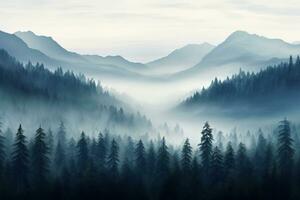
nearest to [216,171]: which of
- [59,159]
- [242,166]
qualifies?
[242,166]

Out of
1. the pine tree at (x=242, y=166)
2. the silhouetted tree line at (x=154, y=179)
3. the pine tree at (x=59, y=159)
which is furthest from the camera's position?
the pine tree at (x=59, y=159)

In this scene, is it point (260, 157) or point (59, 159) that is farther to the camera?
point (59, 159)

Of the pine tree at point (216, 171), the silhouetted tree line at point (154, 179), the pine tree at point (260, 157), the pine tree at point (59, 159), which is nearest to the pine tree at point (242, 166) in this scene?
the silhouetted tree line at point (154, 179)

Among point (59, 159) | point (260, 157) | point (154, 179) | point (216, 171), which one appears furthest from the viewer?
point (59, 159)

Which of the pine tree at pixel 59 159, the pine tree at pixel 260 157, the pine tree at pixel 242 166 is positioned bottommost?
the pine tree at pixel 59 159

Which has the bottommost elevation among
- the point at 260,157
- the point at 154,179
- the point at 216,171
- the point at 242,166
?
the point at 154,179

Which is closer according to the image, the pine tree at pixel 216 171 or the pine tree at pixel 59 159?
the pine tree at pixel 216 171

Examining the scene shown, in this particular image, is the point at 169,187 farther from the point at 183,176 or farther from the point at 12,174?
the point at 12,174

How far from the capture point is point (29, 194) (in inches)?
3792

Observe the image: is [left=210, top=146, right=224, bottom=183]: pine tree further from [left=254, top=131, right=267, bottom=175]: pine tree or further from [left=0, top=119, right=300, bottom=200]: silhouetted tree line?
[left=254, top=131, right=267, bottom=175]: pine tree

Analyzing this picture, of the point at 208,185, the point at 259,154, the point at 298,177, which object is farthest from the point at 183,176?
the point at 259,154

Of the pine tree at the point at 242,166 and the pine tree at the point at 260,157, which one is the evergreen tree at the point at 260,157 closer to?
the pine tree at the point at 260,157

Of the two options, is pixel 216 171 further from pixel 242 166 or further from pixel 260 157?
pixel 260 157

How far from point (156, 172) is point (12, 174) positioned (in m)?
27.2
